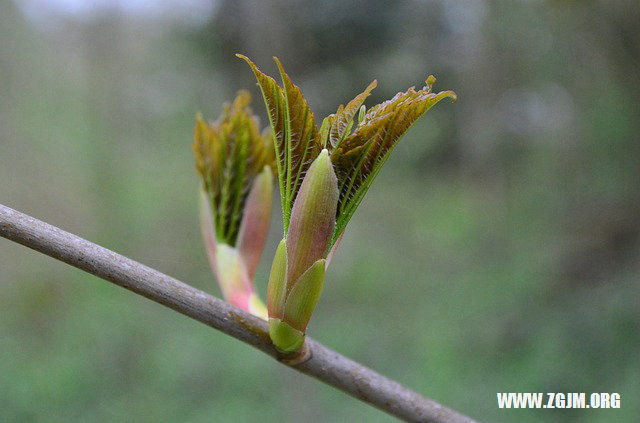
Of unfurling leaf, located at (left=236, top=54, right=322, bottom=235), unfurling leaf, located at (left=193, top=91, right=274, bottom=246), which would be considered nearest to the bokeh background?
unfurling leaf, located at (left=193, top=91, right=274, bottom=246)

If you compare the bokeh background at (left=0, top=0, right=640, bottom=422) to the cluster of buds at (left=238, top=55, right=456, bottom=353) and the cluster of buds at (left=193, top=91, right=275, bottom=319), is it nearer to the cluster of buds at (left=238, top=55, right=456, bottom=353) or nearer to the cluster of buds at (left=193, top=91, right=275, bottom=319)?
the cluster of buds at (left=193, top=91, right=275, bottom=319)

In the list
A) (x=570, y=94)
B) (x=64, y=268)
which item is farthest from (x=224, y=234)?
(x=64, y=268)

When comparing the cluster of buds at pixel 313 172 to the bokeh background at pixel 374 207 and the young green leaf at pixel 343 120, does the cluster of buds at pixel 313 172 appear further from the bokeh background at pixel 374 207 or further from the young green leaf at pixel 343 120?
the bokeh background at pixel 374 207

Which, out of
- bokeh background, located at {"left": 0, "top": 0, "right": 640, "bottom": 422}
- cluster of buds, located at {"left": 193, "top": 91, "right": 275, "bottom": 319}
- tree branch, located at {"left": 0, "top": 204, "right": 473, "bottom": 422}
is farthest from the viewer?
bokeh background, located at {"left": 0, "top": 0, "right": 640, "bottom": 422}

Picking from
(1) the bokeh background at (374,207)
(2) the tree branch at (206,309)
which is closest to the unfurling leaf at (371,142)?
(2) the tree branch at (206,309)

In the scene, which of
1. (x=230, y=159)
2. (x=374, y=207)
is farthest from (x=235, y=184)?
(x=374, y=207)

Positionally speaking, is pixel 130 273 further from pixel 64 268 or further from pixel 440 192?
pixel 440 192
